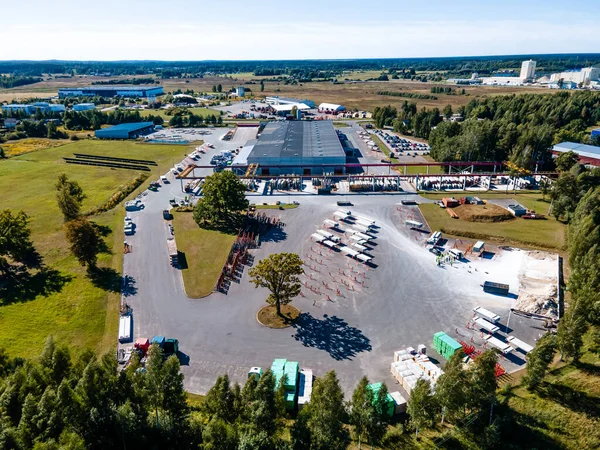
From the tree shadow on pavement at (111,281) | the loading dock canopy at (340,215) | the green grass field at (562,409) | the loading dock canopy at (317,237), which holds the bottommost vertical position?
the green grass field at (562,409)

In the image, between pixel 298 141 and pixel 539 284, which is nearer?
pixel 539 284

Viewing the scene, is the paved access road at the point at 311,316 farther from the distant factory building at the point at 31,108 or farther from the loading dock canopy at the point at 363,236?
the distant factory building at the point at 31,108

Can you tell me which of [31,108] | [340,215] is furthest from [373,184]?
[31,108]

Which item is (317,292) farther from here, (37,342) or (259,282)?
(37,342)

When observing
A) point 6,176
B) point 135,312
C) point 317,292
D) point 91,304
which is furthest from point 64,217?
point 317,292

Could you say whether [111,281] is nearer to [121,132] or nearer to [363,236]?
[363,236]

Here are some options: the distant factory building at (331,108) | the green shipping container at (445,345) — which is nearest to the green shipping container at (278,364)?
the green shipping container at (445,345)
